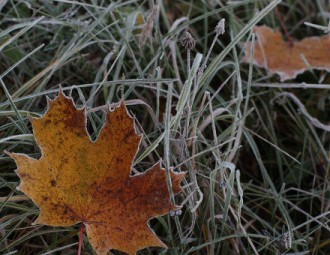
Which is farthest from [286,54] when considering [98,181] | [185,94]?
[98,181]

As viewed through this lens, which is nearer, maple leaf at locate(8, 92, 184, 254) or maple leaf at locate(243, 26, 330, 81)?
maple leaf at locate(8, 92, 184, 254)

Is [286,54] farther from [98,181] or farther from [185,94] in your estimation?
[98,181]

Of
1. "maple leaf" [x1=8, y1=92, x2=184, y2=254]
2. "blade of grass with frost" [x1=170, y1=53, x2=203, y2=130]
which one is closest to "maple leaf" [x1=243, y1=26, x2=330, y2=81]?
"blade of grass with frost" [x1=170, y1=53, x2=203, y2=130]

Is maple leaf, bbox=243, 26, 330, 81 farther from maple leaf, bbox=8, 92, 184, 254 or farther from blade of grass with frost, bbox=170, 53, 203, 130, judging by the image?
maple leaf, bbox=8, 92, 184, 254

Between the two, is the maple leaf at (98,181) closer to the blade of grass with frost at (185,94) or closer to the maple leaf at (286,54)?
the blade of grass with frost at (185,94)

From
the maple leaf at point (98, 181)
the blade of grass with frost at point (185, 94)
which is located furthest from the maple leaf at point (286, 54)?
the maple leaf at point (98, 181)

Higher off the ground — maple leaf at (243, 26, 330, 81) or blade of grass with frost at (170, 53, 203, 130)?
blade of grass with frost at (170, 53, 203, 130)

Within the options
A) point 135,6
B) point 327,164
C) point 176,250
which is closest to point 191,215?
point 176,250
